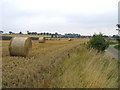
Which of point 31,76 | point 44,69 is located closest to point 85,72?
point 44,69

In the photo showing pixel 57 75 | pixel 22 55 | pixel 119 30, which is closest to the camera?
pixel 57 75

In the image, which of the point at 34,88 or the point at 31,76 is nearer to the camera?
the point at 34,88

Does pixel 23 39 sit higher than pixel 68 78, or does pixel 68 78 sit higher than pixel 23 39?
pixel 23 39

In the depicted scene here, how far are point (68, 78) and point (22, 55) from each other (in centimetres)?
680

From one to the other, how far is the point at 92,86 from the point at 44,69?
7.46 ft

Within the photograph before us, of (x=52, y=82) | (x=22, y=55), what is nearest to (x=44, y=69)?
(x=52, y=82)

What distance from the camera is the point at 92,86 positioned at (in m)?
4.41

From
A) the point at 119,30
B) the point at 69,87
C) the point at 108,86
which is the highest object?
the point at 119,30

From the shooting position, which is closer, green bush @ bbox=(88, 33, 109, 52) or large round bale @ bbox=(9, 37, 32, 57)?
→ large round bale @ bbox=(9, 37, 32, 57)

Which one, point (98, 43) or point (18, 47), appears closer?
point (18, 47)

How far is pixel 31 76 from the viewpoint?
14.8 ft

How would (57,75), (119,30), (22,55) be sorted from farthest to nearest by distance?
(119,30) < (22,55) < (57,75)

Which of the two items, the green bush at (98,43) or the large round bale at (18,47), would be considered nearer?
the large round bale at (18,47)

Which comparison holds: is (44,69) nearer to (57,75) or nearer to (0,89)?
(57,75)
